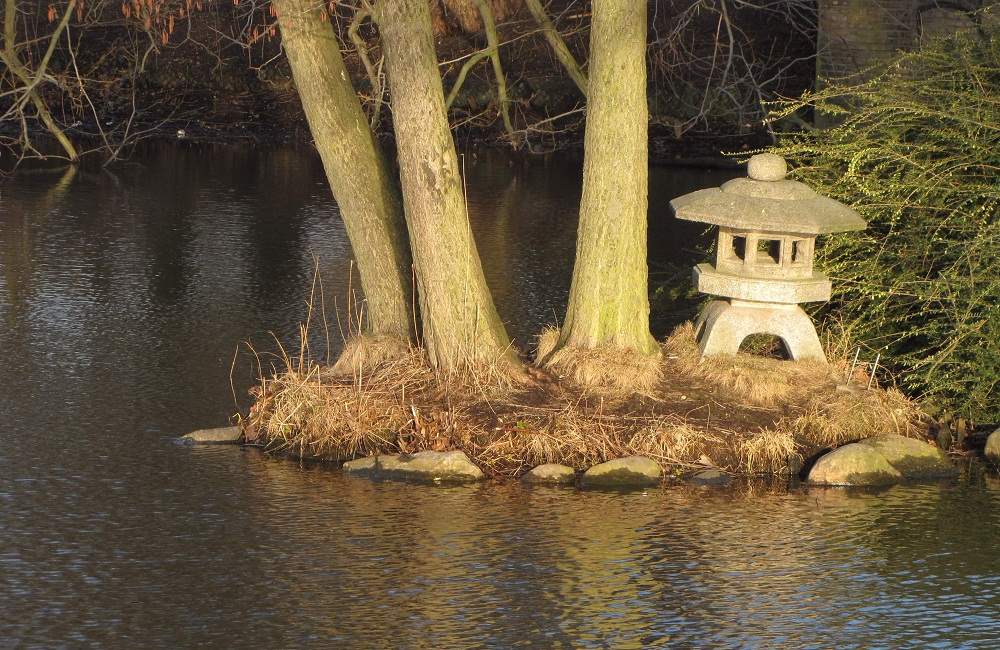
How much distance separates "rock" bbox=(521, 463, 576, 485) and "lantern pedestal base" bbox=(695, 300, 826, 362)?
1.90 m

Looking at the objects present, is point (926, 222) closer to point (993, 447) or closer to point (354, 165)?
point (993, 447)

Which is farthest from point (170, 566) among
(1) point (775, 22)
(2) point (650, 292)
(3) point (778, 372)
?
(1) point (775, 22)

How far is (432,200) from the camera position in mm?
9891

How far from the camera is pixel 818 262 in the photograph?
11.3 metres

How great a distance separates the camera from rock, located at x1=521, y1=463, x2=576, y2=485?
9008 millimetres

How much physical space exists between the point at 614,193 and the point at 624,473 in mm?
2167

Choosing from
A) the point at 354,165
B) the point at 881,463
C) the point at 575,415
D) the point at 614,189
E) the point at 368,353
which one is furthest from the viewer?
the point at 354,165

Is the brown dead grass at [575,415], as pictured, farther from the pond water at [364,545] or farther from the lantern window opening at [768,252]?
the lantern window opening at [768,252]

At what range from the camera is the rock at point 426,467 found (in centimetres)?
902

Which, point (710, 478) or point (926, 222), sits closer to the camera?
point (710, 478)

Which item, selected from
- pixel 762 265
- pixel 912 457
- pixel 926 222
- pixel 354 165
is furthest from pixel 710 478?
pixel 354 165

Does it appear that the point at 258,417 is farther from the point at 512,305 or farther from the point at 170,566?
the point at 512,305

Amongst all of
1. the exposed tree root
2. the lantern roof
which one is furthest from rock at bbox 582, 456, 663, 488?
the lantern roof

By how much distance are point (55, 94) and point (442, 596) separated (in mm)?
21875
